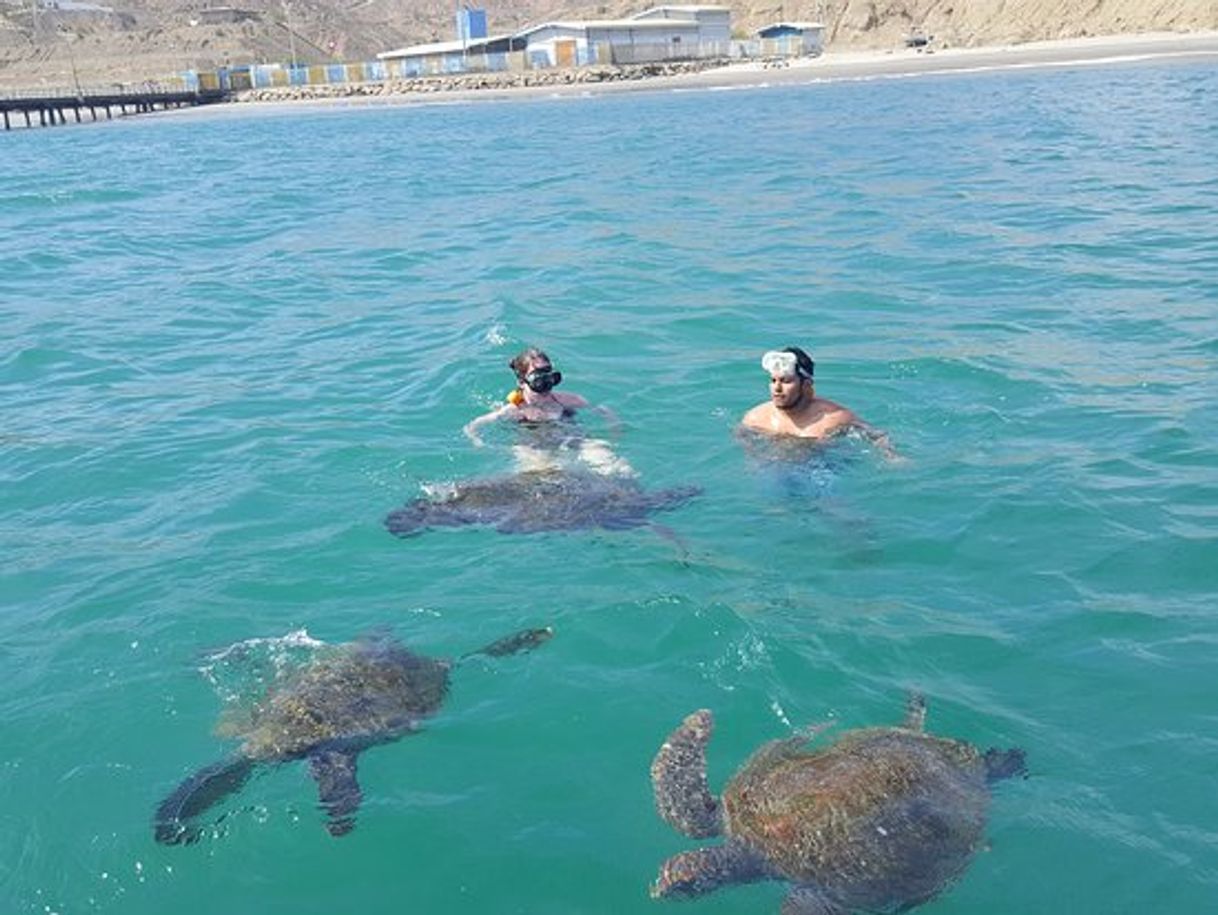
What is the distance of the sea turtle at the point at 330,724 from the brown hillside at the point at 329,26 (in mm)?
80684

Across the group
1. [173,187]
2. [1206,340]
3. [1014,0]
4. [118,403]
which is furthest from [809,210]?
[1014,0]

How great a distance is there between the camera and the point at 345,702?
648 centimetres

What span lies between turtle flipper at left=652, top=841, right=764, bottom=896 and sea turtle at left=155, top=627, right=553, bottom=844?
1.79 metres

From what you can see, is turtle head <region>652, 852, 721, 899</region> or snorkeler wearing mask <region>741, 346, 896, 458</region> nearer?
turtle head <region>652, 852, 721, 899</region>

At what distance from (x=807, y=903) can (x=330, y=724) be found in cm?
284

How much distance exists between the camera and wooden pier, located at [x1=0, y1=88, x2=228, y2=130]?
3059 inches

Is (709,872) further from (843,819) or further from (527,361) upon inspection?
(527,361)

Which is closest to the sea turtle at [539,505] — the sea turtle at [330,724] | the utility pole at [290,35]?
the sea turtle at [330,724]

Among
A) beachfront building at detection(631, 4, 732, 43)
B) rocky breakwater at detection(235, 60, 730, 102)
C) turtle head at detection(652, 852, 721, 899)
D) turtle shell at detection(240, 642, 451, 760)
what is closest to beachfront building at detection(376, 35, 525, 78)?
rocky breakwater at detection(235, 60, 730, 102)

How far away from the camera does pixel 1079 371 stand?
12.0 m

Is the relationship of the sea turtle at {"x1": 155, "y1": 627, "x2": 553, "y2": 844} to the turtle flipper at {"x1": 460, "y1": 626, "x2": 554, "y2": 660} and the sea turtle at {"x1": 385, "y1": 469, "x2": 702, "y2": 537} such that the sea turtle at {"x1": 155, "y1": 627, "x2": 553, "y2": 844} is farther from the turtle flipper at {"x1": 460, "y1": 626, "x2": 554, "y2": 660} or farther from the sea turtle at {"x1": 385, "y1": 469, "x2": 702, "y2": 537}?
the sea turtle at {"x1": 385, "y1": 469, "x2": 702, "y2": 537}

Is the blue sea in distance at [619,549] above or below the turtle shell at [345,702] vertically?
below

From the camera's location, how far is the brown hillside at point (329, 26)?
82.7 meters

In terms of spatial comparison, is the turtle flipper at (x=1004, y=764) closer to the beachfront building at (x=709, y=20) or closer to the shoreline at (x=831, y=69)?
the shoreline at (x=831, y=69)
